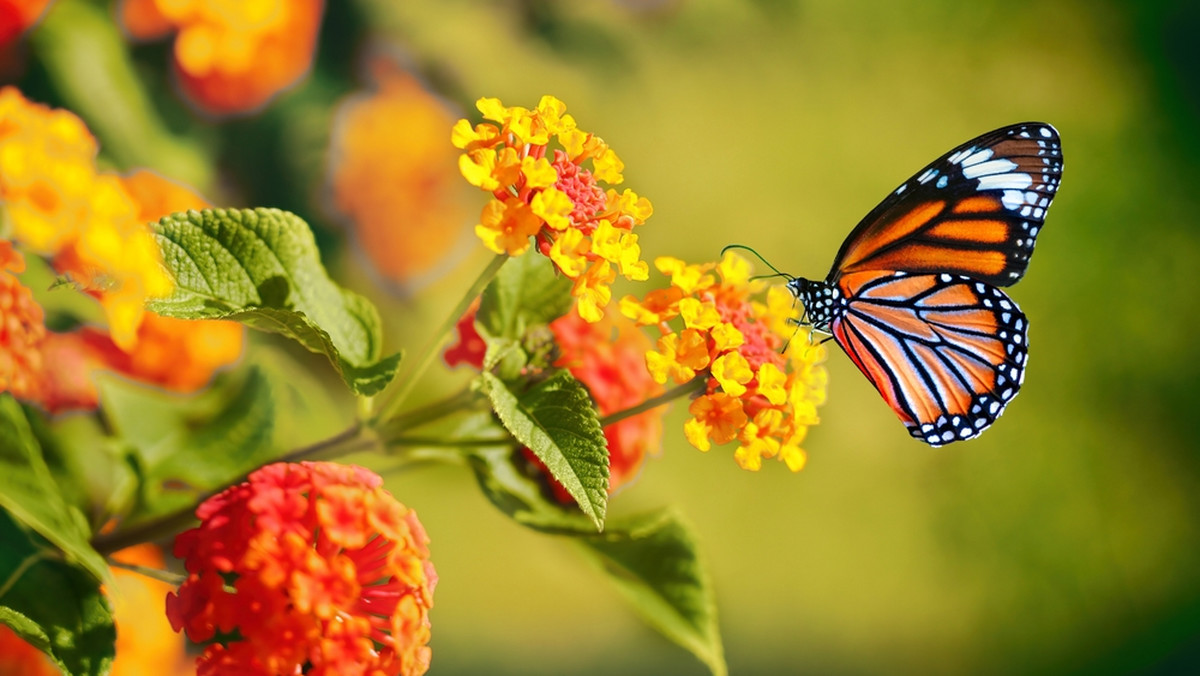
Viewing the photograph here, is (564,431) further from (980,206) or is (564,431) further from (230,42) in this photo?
(230,42)

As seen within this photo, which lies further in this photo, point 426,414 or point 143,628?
point 143,628

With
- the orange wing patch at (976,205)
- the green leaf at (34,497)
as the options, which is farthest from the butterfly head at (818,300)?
the green leaf at (34,497)

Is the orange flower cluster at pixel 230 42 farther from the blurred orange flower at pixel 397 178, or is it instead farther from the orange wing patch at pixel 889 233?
the orange wing patch at pixel 889 233

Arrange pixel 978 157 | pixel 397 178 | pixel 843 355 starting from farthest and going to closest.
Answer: pixel 843 355
pixel 397 178
pixel 978 157

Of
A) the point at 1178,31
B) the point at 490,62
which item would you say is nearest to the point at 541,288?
the point at 490,62

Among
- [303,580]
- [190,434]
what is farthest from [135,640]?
[303,580]
